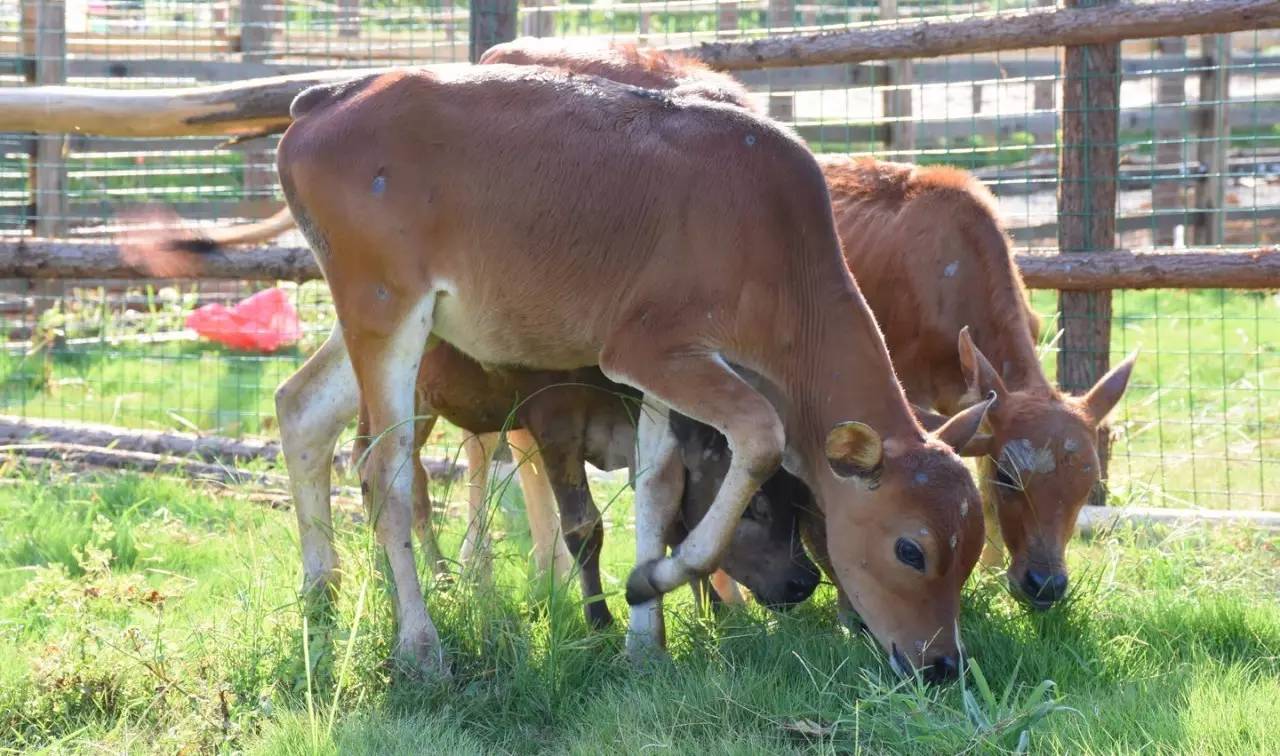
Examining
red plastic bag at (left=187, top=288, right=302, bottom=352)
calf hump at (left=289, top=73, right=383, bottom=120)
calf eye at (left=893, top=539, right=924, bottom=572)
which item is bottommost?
calf eye at (left=893, top=539, right=924, bottom=572)

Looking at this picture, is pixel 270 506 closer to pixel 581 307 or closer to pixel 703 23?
pixel 581 307

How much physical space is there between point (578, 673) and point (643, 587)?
0.36 meters

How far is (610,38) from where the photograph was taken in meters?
7.54

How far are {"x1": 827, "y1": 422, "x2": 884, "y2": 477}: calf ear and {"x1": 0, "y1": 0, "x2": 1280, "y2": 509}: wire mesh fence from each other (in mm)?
2612

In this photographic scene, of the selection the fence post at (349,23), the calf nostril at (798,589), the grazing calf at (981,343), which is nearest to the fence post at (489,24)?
the grazing calf at (981,343)

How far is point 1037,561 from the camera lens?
210 inches

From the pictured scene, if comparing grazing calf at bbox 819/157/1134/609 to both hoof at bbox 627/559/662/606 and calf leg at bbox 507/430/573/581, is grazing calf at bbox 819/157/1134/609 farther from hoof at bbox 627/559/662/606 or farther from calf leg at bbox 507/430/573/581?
calf leg at bbox 507/430/573/581

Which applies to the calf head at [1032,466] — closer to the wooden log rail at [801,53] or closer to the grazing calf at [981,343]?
the grazing calf at [981,343]

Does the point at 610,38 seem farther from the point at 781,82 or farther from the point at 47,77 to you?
the point at 781,82

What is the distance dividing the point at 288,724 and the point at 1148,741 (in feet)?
7.62

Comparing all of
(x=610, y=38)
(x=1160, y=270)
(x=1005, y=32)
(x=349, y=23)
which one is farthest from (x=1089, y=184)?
(x=349, y=23)

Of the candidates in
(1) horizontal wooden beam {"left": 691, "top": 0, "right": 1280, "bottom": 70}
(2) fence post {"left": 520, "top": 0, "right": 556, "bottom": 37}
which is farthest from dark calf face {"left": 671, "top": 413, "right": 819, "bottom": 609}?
(2) fence post {"left": 520, "top": 0, "right": 556, "bottom": 37}

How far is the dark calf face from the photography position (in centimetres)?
521

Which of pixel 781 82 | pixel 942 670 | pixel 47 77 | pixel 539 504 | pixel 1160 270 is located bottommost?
pixel 942 670
